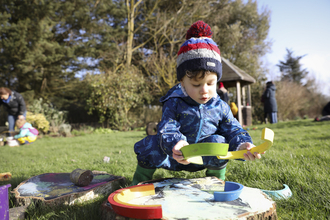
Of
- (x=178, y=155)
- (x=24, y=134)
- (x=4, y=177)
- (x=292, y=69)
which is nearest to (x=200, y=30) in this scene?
(x=178, y=155)

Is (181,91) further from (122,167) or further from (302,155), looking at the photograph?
(302,155)

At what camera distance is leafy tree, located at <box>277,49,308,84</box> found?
29980 millimetres

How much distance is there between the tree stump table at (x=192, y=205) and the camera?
1088 mm

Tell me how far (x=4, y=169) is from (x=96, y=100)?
8714mm

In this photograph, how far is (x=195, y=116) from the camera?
69.2 inches

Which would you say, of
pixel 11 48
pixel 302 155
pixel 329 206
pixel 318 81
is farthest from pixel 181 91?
pixel 318 81

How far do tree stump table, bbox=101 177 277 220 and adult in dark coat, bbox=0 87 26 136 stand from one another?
689cm

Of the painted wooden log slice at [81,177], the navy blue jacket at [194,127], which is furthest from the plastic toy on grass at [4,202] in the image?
the navy blue jacket at [194,127]

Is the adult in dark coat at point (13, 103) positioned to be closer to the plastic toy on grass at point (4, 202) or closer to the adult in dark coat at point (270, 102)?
Answer: the plastic toy on grass at point (4, 202)

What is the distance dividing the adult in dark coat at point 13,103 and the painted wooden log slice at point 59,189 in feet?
18.3

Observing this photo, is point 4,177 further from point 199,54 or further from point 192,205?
point 199,54

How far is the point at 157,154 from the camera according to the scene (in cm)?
182

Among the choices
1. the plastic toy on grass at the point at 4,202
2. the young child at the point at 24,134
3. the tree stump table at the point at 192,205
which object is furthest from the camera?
the young child at the point at 24,134

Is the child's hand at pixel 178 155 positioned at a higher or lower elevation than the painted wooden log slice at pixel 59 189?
higher
